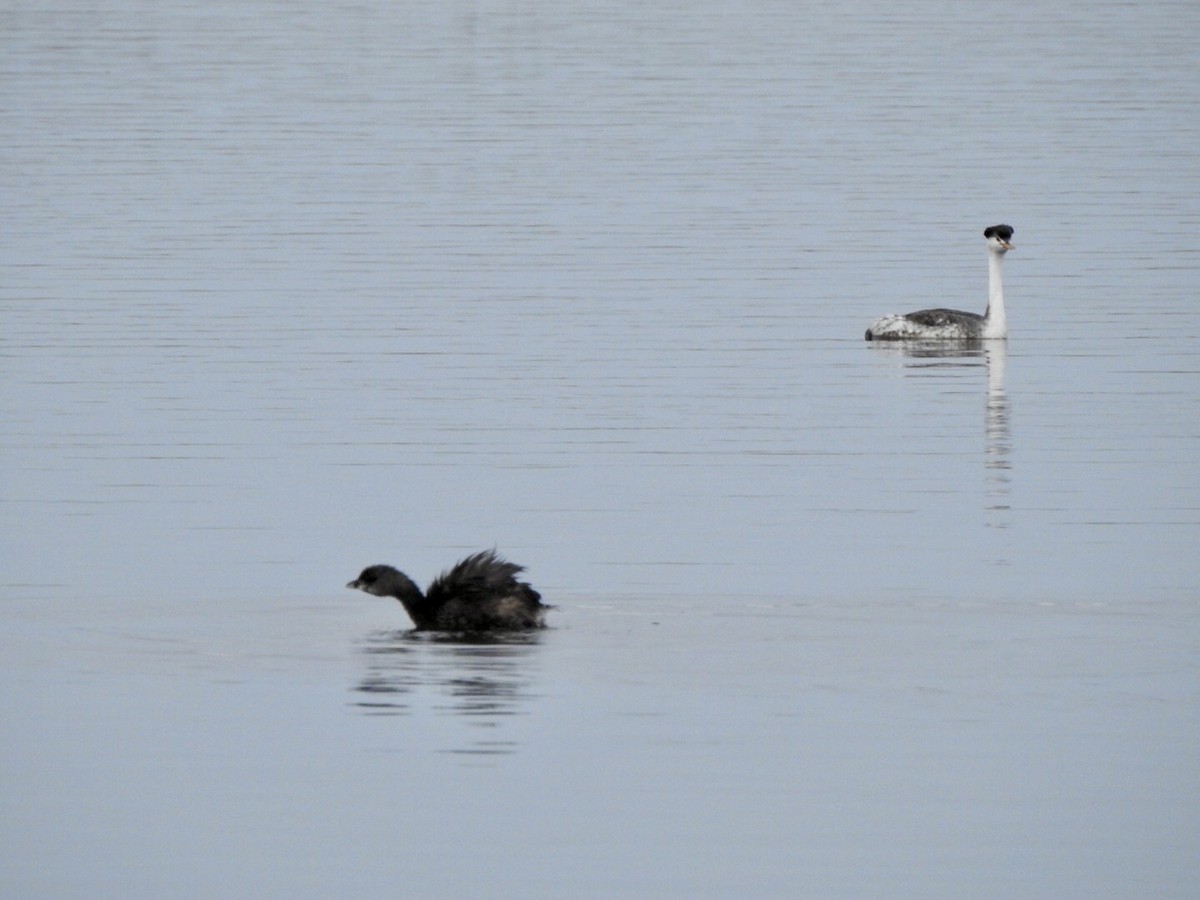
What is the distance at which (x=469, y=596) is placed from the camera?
568 inches

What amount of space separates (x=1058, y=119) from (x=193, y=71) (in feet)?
67.9

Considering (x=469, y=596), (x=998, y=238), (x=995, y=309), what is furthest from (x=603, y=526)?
(x=998, y=238)

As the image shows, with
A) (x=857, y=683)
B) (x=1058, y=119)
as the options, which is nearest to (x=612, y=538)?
(x=857, y=683)

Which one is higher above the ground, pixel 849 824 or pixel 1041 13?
pixel 1041 13

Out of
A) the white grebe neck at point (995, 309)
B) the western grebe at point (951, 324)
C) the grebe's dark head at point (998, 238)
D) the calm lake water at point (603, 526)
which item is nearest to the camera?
the calm lake water at point (603, 526)

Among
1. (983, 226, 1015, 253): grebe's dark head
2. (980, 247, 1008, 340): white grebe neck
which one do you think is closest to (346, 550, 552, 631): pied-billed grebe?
(980, 247, 1008, 340): white grebe neck

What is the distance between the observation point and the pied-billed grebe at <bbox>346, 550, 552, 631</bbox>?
14227 mm

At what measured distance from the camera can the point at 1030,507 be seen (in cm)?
1809

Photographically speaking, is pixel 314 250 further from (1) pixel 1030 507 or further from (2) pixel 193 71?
(2) pixel 193 71

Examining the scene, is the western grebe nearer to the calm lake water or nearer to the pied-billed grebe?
the calm lake water

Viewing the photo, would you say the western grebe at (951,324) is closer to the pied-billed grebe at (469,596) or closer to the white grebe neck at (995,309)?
the white grebe neck at (995,309)

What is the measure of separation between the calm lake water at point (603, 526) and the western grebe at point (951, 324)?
0.31 metres

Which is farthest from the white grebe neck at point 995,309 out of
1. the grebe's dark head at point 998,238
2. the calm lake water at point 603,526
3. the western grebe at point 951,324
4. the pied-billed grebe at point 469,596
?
the pied-billed grebe at point 469,596

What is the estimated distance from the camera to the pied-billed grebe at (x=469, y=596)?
46.7 feet
